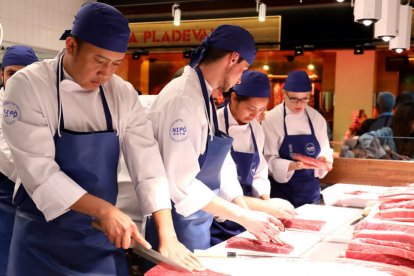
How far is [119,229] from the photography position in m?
1.92

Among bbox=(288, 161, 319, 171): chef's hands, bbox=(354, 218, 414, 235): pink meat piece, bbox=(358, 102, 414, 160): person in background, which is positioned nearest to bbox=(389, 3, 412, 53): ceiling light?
bbox=(358, 102, 414, 160): person in background

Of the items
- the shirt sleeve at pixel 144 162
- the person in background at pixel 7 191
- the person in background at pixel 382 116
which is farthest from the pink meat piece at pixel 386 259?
the person in background at pixel 382 116

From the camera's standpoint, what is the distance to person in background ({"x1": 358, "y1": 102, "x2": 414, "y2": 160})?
16.5 feet

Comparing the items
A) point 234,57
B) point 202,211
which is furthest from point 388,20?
point 202,211

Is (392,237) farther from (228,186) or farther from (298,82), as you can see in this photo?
(298,82)

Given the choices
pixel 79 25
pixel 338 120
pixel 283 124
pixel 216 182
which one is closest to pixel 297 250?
pixel 216 182

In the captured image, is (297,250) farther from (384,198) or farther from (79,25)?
(79,25)

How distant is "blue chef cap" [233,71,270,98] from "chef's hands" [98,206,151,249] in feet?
5.83

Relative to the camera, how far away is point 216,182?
2.89 m

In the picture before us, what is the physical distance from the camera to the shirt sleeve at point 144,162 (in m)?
2.27

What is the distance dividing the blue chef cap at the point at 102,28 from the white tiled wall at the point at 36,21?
5.41 meters

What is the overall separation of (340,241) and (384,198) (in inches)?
16.7

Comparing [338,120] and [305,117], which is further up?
[305,117]

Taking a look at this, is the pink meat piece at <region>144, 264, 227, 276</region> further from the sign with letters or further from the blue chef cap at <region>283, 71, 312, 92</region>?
the sign with letters
